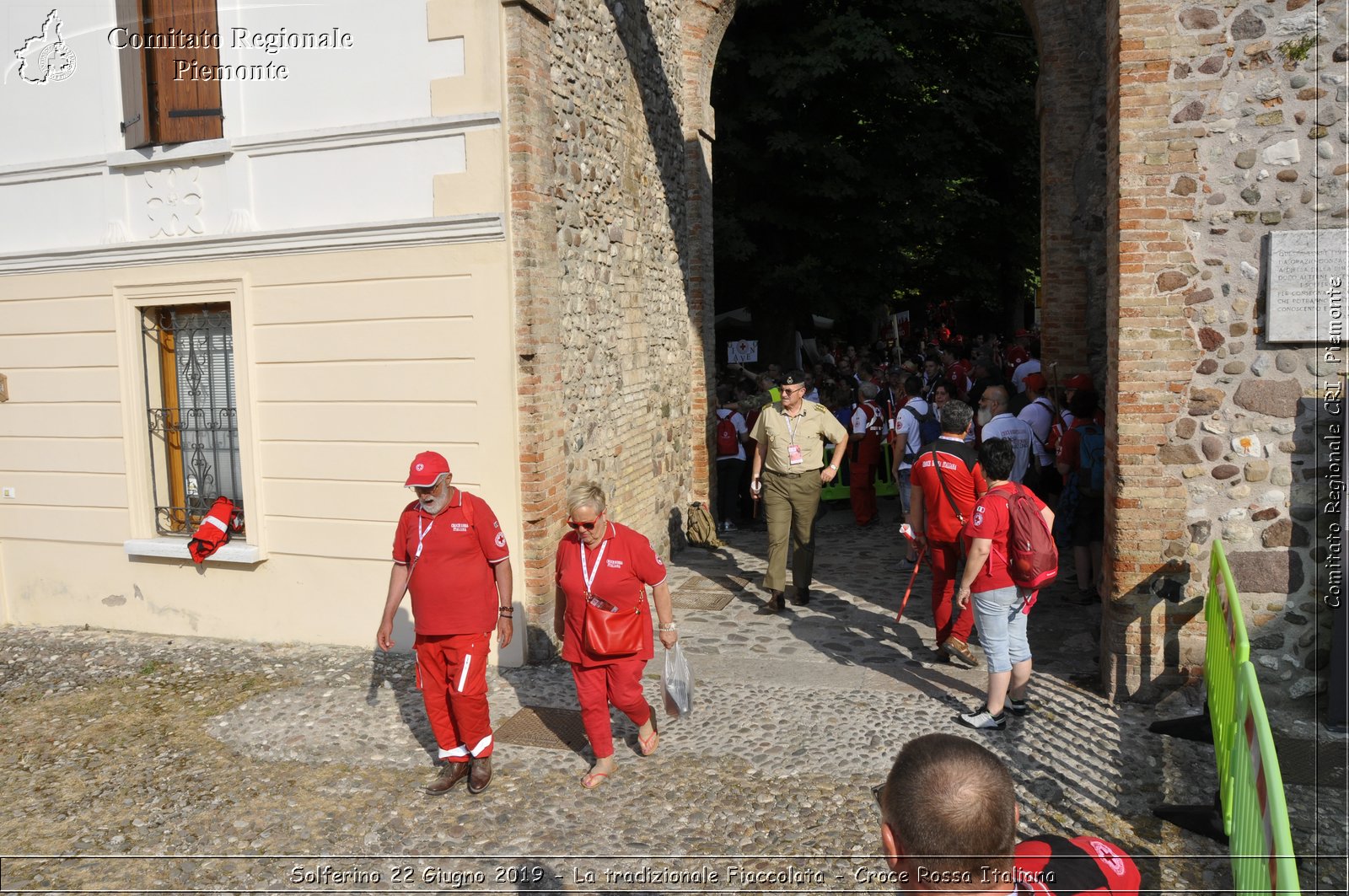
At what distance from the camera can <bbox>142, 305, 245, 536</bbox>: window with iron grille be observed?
26.1 ft

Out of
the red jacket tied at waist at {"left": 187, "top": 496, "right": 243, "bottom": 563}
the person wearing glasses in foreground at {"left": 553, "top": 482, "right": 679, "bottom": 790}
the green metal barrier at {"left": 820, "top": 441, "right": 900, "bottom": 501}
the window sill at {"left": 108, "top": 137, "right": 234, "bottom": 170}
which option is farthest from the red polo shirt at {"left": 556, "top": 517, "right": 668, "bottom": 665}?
the green metal barrier at {"left": 820, "top": 441, "right": 900, "bottom": 501}

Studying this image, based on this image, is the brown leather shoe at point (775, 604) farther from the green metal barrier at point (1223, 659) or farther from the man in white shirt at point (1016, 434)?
the green metal barrier at point (1223, 659)

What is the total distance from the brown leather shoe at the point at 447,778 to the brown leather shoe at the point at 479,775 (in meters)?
0.09

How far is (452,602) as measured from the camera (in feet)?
16.5

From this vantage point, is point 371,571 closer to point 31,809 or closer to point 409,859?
point 31,809

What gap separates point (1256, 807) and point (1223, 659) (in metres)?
1.53

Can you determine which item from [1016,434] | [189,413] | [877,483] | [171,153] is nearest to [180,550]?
[189,413]

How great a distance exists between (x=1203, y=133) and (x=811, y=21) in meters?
12.8

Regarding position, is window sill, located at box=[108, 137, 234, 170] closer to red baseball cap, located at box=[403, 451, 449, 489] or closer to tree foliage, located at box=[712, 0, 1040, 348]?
red baseball cap, located at box=[403, 451, 449, 489]

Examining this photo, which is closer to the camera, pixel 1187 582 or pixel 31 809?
pixel 31 809

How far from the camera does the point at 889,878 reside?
415 centimetres

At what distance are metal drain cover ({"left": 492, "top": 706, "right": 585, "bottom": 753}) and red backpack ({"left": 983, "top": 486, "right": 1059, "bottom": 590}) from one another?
267 cm

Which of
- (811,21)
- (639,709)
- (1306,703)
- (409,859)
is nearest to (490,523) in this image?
(639,709)

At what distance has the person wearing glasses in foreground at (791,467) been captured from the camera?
8031 millimetres
